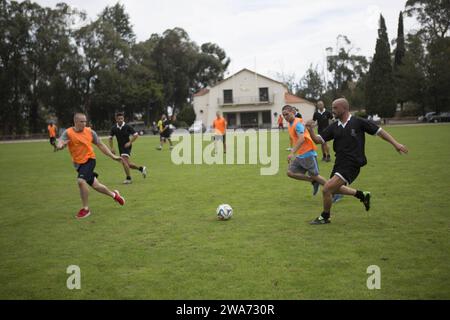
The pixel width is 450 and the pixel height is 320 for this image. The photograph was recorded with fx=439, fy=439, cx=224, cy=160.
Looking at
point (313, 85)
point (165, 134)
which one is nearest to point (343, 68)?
point (313, 85)

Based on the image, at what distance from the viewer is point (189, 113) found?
7406 cm

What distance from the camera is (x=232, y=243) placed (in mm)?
6625

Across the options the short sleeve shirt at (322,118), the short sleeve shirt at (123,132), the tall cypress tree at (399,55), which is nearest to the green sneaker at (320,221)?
the short sleeve shirt at (123,132)

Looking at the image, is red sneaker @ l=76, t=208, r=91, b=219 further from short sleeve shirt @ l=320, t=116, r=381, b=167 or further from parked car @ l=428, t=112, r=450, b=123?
parked car @ l=428, t=112, r=450, b=123

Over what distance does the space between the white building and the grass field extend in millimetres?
61042

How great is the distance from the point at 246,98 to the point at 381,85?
69.6 ft

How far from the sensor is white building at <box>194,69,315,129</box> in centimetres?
7244

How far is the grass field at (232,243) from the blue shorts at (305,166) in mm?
678

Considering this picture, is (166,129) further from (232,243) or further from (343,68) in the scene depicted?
(343,68)

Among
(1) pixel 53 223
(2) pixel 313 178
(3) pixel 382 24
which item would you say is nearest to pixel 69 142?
(1) pixel 53 223

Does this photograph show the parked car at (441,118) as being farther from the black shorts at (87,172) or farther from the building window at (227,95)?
the black shorts at (87,172)

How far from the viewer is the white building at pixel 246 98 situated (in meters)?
72.4
